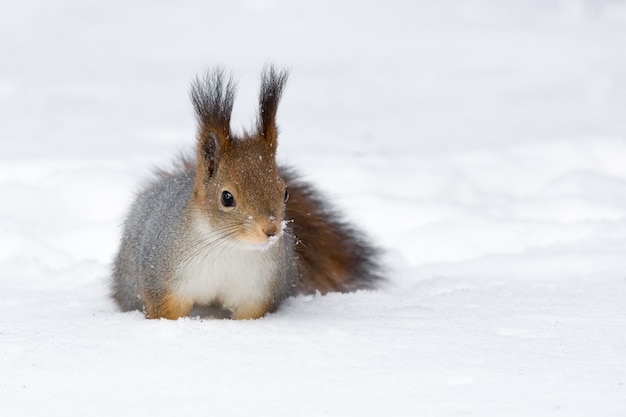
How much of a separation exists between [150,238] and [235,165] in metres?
0.41

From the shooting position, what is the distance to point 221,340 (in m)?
2.38

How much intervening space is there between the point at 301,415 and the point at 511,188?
426 cm

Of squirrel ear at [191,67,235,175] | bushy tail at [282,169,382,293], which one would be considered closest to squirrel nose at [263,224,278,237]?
squirrel ear at [191,67,235,175]

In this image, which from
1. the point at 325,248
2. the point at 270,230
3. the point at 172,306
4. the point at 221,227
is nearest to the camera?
the point at 270,230

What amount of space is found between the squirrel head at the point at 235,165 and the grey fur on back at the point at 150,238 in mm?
134

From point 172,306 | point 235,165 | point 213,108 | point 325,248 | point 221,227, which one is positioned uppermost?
point 213,108

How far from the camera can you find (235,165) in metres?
2.64

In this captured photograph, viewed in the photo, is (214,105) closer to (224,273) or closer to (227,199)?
(227,199)

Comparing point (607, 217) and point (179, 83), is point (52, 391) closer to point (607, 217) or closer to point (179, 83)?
point (607, 217)

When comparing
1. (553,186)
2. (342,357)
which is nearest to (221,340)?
(342,357)

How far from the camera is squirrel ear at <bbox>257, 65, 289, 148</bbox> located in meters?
2.70

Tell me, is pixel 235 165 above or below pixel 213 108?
below

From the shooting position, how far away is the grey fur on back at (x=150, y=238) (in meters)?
2.76

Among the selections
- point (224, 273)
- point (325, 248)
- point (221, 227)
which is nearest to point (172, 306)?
point (224, 273)
